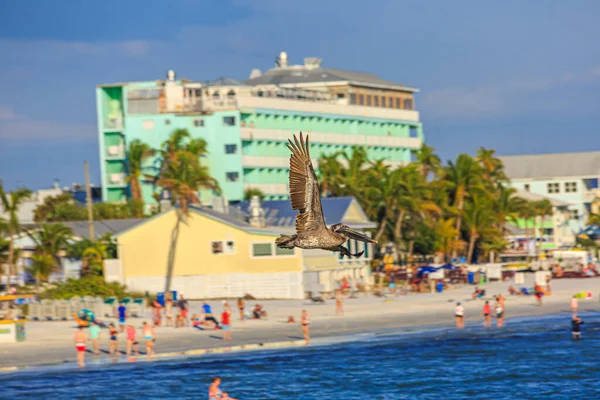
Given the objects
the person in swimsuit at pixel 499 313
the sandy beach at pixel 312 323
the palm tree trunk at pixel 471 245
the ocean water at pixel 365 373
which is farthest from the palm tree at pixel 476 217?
the ocean water at pixel 365 373

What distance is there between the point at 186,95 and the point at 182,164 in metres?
21.8

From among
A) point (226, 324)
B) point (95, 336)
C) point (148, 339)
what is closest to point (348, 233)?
point (148, 339)

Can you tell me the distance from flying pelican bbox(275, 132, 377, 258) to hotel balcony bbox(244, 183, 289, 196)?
9073 cm

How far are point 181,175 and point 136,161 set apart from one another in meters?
20.6

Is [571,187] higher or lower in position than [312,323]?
higher

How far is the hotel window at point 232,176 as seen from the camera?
111 metres

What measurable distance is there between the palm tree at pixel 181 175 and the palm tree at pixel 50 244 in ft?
24.6

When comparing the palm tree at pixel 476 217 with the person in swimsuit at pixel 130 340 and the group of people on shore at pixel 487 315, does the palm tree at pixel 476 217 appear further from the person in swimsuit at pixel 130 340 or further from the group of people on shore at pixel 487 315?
the person in swimsuit at pixel 130 340

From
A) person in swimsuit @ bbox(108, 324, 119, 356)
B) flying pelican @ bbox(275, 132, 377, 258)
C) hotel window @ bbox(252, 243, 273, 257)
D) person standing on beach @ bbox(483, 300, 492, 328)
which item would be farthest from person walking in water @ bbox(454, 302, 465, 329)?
flying pelican @ bbox(275, 132, 377, 258)

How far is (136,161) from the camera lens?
359 ft

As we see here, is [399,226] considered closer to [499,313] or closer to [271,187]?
[271,187]

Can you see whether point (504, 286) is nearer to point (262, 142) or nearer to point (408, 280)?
point (408, 280)

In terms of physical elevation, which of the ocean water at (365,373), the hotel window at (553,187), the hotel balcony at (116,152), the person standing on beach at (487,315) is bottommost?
the ocean water at (365,373)

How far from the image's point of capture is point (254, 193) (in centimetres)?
10931
